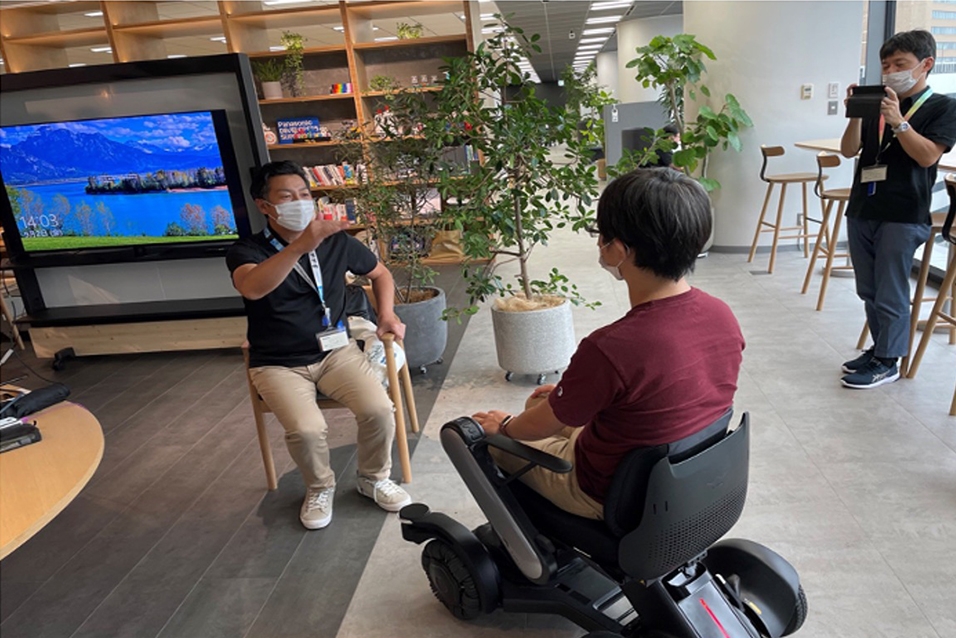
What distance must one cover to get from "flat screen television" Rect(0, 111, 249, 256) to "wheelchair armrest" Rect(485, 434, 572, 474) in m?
3.07

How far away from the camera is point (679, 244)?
131 centimetres

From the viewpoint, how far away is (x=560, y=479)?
61.2 inches

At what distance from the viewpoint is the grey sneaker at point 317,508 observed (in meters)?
2.37

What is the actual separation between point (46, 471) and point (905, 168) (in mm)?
3186

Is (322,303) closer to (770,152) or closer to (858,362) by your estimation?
(858,362)

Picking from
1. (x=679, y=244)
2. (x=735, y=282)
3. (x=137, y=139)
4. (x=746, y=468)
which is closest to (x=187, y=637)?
(x=746, y=468)

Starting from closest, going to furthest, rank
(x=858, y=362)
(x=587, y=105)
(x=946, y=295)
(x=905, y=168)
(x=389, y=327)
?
(x=389, y=327)
(x=905, y=168)
(x=946, y=295)
(x=858, y=362)
(x=587, y=105)

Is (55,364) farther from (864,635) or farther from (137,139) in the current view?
(864,635)

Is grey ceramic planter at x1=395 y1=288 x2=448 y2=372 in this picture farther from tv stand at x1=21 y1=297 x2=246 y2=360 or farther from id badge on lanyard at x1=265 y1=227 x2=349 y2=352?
tv stand at x1=21 y1=297 x2=246 y2=360

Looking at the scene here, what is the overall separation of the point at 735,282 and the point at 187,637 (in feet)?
13.8

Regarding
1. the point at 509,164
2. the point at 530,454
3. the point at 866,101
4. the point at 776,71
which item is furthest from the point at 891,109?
the point at 776,71

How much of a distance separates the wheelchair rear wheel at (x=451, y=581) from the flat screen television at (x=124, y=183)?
288cm

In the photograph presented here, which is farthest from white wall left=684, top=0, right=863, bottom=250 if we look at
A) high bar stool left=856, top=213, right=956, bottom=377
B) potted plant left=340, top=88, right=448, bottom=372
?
potted plant left=340, top=88, right=448, bottom=372

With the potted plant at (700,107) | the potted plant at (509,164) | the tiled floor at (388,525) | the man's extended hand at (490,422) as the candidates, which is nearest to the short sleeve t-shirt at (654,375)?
the man's extended hand at (490,422)
